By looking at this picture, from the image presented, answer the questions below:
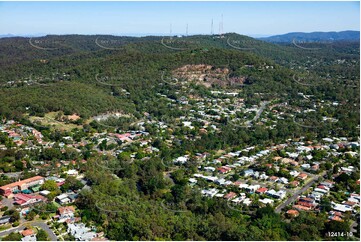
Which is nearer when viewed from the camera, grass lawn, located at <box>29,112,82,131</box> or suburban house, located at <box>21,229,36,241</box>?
suburban house, located at <box>21,229,36,241</box>

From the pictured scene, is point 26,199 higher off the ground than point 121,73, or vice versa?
point 121,73

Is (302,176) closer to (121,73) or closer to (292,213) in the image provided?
(292,213)

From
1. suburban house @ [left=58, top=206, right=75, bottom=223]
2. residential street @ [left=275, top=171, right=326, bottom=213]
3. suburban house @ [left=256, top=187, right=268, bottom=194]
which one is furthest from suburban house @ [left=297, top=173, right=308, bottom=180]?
suburban house @ [left=58, top=206, right=75, bottom=223]

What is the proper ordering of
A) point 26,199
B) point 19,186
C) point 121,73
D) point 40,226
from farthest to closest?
point 121,73, point 19,186, point 26,199, point 40,226

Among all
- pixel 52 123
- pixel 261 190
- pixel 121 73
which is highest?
pixel 121 73

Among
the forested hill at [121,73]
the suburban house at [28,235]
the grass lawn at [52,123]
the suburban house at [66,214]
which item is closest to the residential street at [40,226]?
the suburban house at [28,235]

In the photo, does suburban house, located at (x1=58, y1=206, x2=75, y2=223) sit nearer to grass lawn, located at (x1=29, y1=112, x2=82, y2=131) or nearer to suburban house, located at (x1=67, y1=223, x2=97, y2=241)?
suburban house, located at (x1=67, y1=223, x2=97, y2=241)

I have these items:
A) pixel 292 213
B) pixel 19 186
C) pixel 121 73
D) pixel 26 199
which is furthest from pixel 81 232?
pixel 121 73

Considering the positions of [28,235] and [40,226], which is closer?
[28,235]

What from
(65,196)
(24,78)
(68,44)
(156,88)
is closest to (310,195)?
(65,196)

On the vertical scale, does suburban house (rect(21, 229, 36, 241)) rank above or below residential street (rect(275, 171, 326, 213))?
above
